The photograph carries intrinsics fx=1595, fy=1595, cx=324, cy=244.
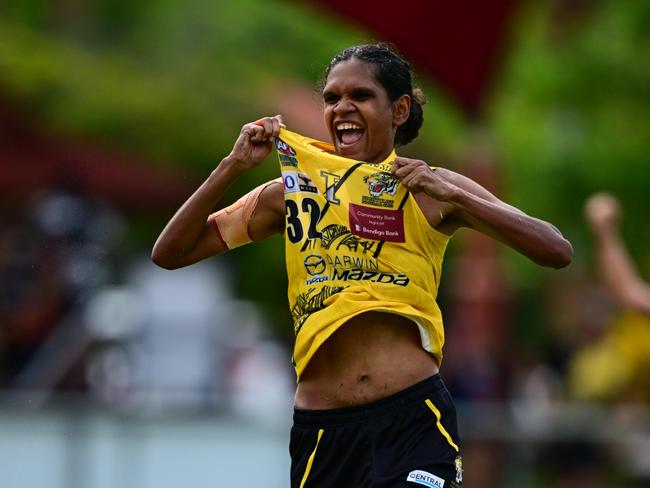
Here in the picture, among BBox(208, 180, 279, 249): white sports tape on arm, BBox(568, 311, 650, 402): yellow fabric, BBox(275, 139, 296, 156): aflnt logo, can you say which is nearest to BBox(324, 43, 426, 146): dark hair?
BBox(275, 139, 296, 156): aflnt logo

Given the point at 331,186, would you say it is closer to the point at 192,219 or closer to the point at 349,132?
the point at 349,132

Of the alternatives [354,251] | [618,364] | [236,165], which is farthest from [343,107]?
[618,364]

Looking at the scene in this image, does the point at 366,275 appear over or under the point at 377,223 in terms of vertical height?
under

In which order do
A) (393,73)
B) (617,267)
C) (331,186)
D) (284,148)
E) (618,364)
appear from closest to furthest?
(331,186), (284,148), (393,73), (617,267), (618,364)

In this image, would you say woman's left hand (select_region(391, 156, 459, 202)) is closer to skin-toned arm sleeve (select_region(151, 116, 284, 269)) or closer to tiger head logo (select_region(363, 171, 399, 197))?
tiger head logo (select_region(363, 171, 399, 197))

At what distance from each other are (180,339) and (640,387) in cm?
883

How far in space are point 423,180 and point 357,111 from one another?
48cm

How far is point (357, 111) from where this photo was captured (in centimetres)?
613

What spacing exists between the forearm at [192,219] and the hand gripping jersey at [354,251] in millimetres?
286

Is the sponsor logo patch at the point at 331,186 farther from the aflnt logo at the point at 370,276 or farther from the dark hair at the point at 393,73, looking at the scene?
the dark hair at the point at 393,73

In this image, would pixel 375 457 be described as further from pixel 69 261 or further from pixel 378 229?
pixel 69 261

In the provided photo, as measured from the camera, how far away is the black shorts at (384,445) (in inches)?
230

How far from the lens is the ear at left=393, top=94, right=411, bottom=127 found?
20.6 feet

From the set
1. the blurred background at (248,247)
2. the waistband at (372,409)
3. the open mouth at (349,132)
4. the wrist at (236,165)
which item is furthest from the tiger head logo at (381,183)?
the blurred background at (248,247)
